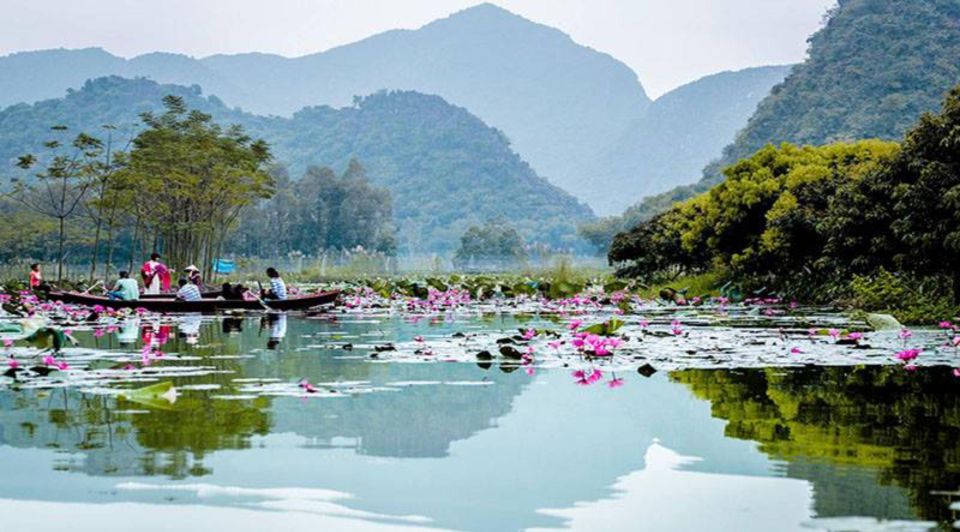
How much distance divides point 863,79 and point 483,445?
304 ft

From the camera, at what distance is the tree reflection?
553cm

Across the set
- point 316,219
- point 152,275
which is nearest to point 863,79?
point 316,219

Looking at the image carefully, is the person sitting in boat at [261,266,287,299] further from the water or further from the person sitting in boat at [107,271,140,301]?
the water

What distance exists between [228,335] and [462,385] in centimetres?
763

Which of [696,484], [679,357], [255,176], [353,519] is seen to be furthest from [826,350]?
[255,176]

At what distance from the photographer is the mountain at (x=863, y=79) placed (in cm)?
8800

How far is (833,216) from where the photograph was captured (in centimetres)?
2319

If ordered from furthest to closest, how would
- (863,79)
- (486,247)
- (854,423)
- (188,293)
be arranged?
(486,247), (863,79), (188,293), (854,423)

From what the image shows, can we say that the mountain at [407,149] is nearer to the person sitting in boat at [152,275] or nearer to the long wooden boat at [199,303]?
the person sitting in boat at [152,275]

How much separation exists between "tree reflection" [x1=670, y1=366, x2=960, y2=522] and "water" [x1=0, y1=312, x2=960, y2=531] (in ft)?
0.07

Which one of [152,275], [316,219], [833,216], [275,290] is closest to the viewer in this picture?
[833,216]

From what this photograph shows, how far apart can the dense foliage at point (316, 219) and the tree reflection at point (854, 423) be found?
3813 inches

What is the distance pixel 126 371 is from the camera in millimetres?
10797

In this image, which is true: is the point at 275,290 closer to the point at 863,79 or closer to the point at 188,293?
the point at 188,293
